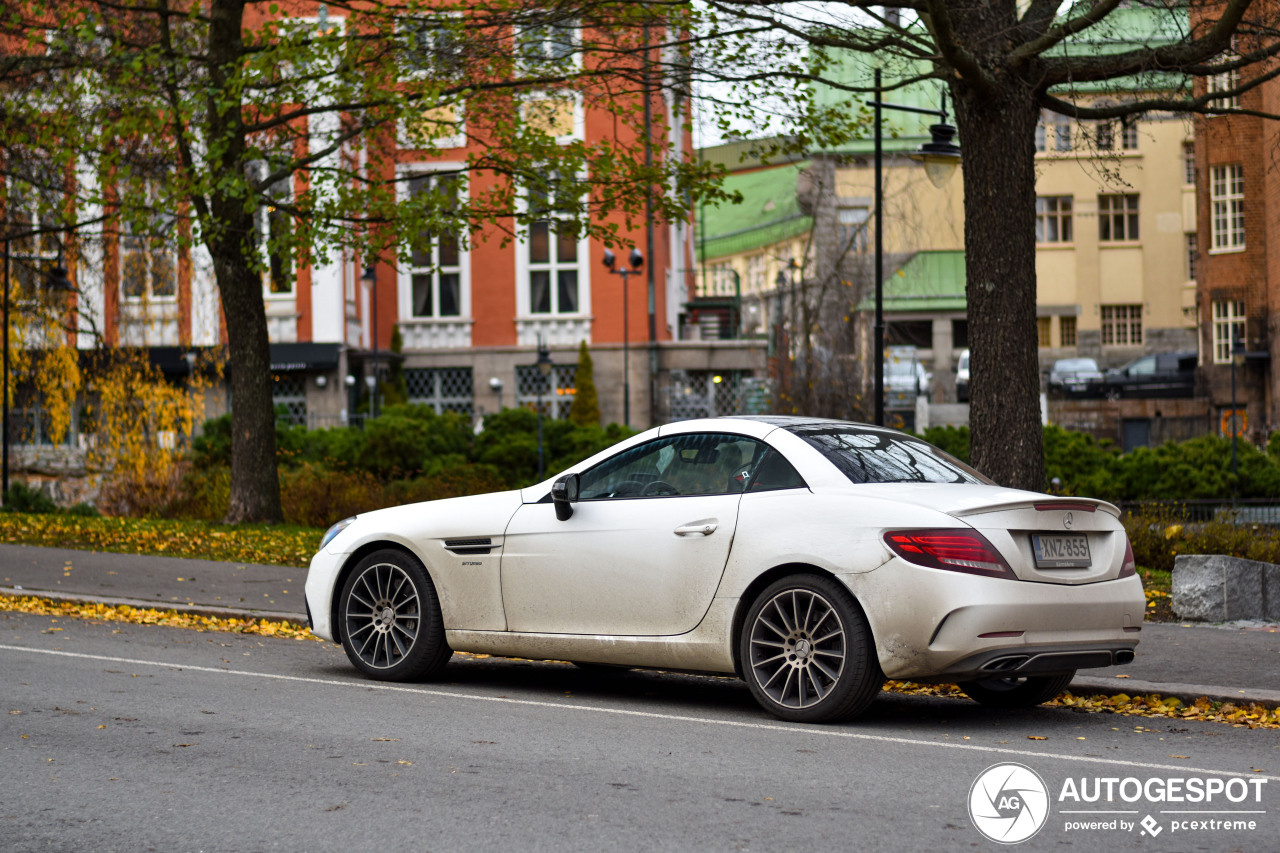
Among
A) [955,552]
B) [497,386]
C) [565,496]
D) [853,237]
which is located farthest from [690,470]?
[497,386]

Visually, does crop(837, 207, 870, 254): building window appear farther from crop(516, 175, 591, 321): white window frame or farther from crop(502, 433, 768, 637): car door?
crop(502, 433, 768, 637): car door

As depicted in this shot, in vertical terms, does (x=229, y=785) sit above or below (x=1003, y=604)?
below

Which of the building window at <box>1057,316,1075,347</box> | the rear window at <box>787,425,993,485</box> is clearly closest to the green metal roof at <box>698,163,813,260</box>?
the building window at <box>1057,316,1075,347</box>

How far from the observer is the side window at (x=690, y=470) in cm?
787

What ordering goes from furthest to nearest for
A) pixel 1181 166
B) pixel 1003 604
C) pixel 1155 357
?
1. pixel 1181 166
2. pixel 1155 357
3. pixel 1003 604

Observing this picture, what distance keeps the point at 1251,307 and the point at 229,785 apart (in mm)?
48809

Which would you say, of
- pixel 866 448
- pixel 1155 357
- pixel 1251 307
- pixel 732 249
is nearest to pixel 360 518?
pixel 866 448

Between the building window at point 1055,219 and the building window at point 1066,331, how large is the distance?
12.6 ft

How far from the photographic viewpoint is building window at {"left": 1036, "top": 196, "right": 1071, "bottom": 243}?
7169 centimetres

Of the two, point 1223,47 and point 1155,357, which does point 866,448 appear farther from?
point 1155,357

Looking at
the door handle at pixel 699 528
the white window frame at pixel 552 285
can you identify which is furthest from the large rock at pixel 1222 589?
the white window frame at pixel 552 285

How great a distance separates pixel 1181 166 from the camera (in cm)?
7144

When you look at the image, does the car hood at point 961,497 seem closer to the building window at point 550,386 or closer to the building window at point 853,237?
the building window at point 853,237

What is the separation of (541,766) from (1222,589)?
7.07m
